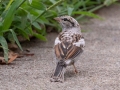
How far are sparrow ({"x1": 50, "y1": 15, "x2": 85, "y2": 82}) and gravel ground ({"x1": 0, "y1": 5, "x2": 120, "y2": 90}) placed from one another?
0.14 metres

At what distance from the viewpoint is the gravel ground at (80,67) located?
5082 millimetres

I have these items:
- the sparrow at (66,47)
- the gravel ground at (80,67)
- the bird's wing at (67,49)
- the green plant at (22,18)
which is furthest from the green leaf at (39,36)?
the bird's wing at (67,49)

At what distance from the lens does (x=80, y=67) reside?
6148 mm

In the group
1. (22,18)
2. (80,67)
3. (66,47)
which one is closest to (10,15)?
(22,18)

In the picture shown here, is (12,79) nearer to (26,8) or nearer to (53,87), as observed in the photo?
(53,87)

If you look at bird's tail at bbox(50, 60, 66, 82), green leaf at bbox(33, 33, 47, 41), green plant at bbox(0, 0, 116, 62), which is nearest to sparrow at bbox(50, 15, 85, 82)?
bird's tail at bbox(50, 60, 66, 82)

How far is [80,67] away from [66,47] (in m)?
0.67

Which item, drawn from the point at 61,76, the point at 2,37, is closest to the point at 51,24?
the point at 2,37

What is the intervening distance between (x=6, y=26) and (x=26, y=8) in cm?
47

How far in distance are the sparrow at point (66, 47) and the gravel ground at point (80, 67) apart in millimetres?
144

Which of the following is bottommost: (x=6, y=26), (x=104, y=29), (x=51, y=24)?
(x=104, y=29)

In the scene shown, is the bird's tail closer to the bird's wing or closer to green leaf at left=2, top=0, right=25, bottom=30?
the bird's wing

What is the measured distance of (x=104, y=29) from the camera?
863 centimetres

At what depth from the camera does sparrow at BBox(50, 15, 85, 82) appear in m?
5.35
